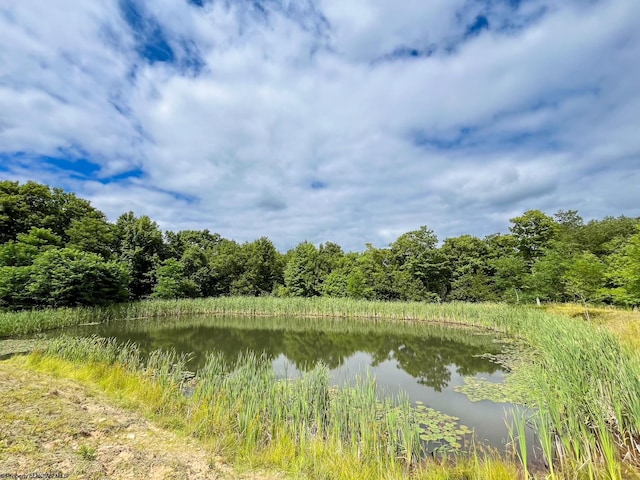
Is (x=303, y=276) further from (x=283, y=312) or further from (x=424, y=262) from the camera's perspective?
(x=424, y=262)

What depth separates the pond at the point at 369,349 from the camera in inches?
225

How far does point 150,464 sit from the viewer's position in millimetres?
2818

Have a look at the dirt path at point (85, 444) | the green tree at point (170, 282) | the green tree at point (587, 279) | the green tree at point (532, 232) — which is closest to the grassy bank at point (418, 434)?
the dirt path at point (85, 444)

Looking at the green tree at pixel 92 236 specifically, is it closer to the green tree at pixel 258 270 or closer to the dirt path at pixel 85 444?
the green tree at pixel 258 270

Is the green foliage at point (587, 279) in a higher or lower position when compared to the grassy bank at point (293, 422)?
higher

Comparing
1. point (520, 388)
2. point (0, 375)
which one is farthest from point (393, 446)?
point (0, 375)

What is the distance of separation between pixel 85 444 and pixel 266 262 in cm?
2669

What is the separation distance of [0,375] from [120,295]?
1600cm

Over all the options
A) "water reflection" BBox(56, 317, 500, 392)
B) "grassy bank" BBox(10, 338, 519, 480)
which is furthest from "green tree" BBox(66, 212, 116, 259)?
"grassy bank" BBox(10, 338, 519, 480)

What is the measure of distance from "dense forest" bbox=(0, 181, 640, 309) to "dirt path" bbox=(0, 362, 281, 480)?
13.5m

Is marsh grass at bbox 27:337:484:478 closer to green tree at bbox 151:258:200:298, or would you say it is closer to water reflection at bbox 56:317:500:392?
water reflection at bbox 56:317:500:392

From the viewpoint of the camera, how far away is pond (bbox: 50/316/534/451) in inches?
225

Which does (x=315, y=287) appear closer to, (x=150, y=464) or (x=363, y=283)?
(x=363, y=283)

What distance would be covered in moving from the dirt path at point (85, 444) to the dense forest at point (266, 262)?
530 inches
